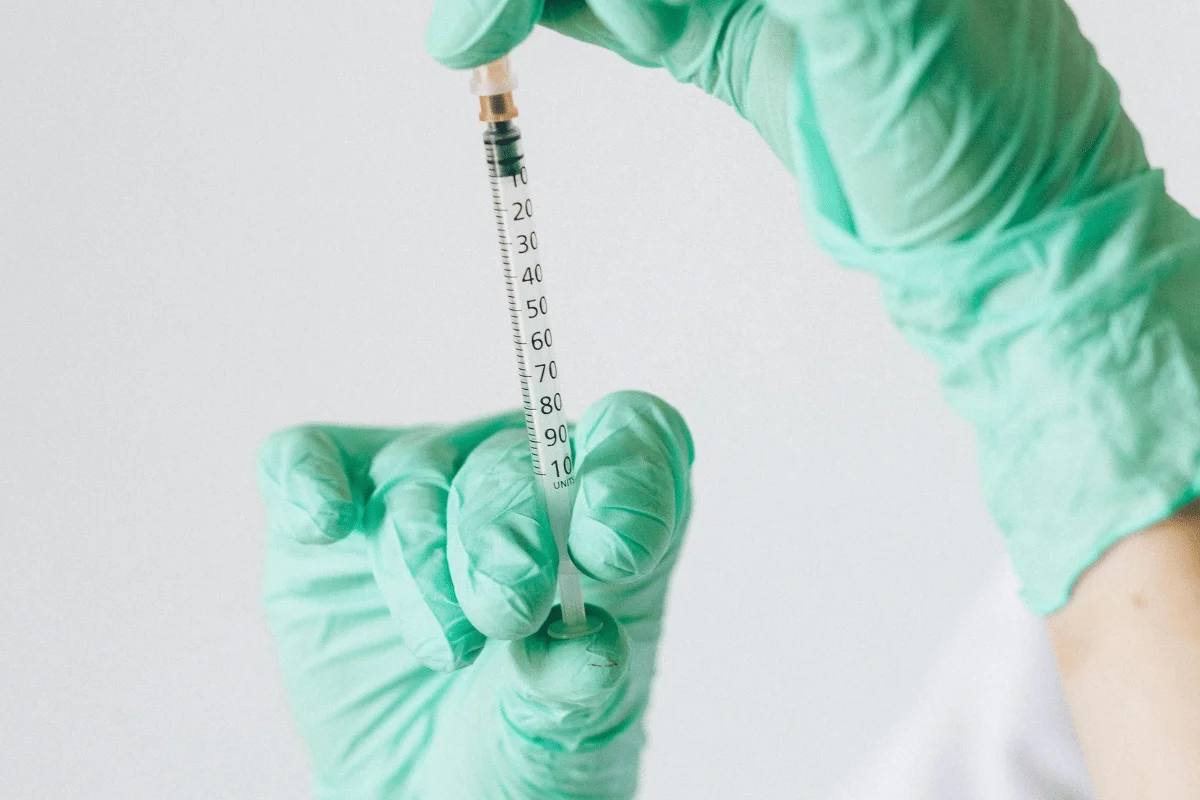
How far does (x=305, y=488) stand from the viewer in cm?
111

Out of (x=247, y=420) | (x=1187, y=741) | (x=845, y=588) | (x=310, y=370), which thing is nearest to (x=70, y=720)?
(x=247, y=420)

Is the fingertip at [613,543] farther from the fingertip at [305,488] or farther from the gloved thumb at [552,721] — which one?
the fingertip at [305,488]

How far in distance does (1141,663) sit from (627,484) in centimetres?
43

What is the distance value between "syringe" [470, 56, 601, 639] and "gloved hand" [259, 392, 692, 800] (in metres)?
0.02

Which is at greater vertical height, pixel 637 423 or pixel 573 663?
pixel 637 423

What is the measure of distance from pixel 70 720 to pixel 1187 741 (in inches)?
67.9

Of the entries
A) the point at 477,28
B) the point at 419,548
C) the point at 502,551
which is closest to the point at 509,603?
the point at 502,551

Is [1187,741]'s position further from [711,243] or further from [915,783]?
[711,243]

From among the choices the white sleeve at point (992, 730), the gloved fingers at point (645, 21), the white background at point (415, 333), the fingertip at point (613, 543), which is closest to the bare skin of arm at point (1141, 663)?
the fingertip at point (613, 543)

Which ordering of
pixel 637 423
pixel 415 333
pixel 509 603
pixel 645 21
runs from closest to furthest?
pixel 645 21 → pixel 509 603 → pixel 637 423 → pixel 415 333

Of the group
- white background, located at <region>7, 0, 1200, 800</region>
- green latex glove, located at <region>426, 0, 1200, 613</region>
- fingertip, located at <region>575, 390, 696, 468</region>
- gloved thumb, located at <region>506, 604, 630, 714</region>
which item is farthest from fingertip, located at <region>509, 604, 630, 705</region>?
white background, located at <region>7, 0, 1200, 800</region>

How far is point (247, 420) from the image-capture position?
6.07ft

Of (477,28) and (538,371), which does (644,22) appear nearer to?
(477,28)

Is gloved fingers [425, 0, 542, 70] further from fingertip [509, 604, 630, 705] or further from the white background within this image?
the white background
